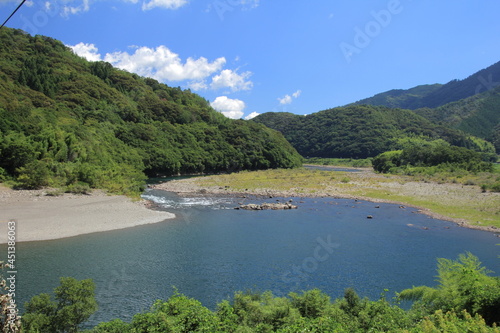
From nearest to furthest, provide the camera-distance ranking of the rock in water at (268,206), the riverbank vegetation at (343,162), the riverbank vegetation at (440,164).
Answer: the rock in water at (268,206) < the riverbank vegetation at (440,164) < the riverbank vegetation at (343,162)

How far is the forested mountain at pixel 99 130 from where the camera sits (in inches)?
1833

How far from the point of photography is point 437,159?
92.6m

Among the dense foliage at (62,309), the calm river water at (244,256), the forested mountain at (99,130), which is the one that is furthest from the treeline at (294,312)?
the forested mountain at (99,130)

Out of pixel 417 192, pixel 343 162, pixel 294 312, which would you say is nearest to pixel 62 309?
pixel 294 312

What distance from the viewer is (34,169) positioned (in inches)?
1597

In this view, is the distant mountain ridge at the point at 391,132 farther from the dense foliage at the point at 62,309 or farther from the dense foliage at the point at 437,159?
the dense foliage at the point at 62,309

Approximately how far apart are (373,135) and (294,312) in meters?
170

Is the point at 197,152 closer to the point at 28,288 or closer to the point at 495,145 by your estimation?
the point at 28,288

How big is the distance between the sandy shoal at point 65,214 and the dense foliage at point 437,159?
254 ft

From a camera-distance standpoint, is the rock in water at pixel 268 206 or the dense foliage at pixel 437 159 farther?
the dense foliage at pixel 437 159

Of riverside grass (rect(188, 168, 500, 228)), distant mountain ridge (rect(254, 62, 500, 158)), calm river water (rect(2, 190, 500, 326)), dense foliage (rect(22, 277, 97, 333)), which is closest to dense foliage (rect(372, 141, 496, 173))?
riverside grass (rect(188, 168, 500, 228))

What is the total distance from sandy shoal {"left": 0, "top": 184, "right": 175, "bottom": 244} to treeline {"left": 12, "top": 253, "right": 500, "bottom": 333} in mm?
17377

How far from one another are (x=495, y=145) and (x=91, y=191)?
178 metres

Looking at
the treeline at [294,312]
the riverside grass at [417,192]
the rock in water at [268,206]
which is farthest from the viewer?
the rock in water at [268,206]
